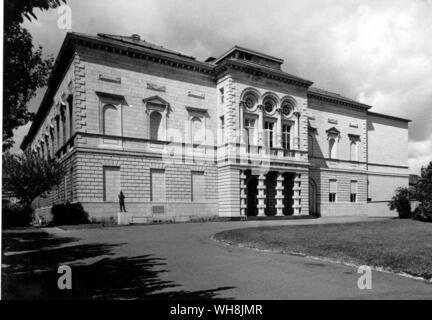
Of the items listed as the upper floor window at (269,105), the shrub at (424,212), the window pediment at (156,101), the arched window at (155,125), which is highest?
the upper floor window at (269,105)

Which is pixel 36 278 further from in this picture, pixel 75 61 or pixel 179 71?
pixel 179 71

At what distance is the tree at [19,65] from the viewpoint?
6.34 meters

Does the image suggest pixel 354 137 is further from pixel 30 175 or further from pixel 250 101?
pixel 30 175

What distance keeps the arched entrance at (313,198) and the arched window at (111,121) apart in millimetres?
21262

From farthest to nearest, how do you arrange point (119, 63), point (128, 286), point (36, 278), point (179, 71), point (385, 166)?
point (385, 166) → point (179, 71) → point (119, 63) → point (36, 278) → point (128, 286)

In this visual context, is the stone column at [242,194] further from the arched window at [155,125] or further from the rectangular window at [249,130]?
the arched window at [155,125]

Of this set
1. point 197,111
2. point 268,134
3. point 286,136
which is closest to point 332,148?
point 286,136

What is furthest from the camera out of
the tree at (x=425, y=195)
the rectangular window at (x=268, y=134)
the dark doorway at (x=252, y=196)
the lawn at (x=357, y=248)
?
the dark doorway at (x=252, y=196)

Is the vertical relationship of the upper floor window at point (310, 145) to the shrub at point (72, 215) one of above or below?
above

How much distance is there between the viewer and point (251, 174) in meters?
30.5

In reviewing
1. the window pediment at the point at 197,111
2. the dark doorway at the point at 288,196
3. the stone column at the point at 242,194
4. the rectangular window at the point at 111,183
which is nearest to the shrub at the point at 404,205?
the dark doorway at the point at 288,196

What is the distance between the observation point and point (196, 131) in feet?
96.1
